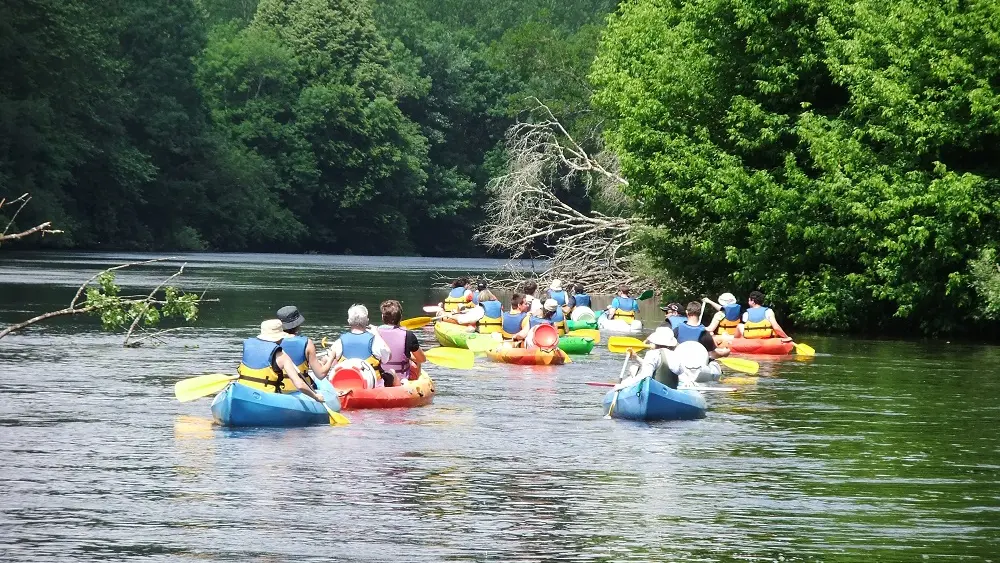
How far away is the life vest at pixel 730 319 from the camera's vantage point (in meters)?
29.1

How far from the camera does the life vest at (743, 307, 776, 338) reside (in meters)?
28.4

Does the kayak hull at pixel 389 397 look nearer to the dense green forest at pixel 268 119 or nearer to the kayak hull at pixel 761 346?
the kayak hull at pixel 761 346

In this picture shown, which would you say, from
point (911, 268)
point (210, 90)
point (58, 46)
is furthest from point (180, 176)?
point (911, 268)

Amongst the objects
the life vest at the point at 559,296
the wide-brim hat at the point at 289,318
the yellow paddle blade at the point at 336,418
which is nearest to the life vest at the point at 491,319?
the life vest at the point at 559,296

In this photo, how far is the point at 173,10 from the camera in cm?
8756

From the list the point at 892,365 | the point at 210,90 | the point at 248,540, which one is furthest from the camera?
the point at 210,90

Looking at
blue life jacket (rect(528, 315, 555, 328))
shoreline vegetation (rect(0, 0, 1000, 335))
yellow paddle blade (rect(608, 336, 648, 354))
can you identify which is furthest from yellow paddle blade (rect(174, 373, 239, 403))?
shoreline vegetation (rect(0, 0, 1000, 335))

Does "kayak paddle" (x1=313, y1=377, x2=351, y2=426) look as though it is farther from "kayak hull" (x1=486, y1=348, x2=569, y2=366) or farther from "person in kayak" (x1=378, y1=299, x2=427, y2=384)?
"kayak hull" (x1=486, y1=348, x2=569, y2=366)

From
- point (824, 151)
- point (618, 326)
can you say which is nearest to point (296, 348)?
point (618, 326)

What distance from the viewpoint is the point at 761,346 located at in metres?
28.5

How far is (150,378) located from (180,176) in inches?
2762

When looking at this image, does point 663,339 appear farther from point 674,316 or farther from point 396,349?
point 674,316

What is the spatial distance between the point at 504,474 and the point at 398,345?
480cm

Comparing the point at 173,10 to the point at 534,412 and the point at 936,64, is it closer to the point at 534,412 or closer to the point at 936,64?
the point at 936,64
